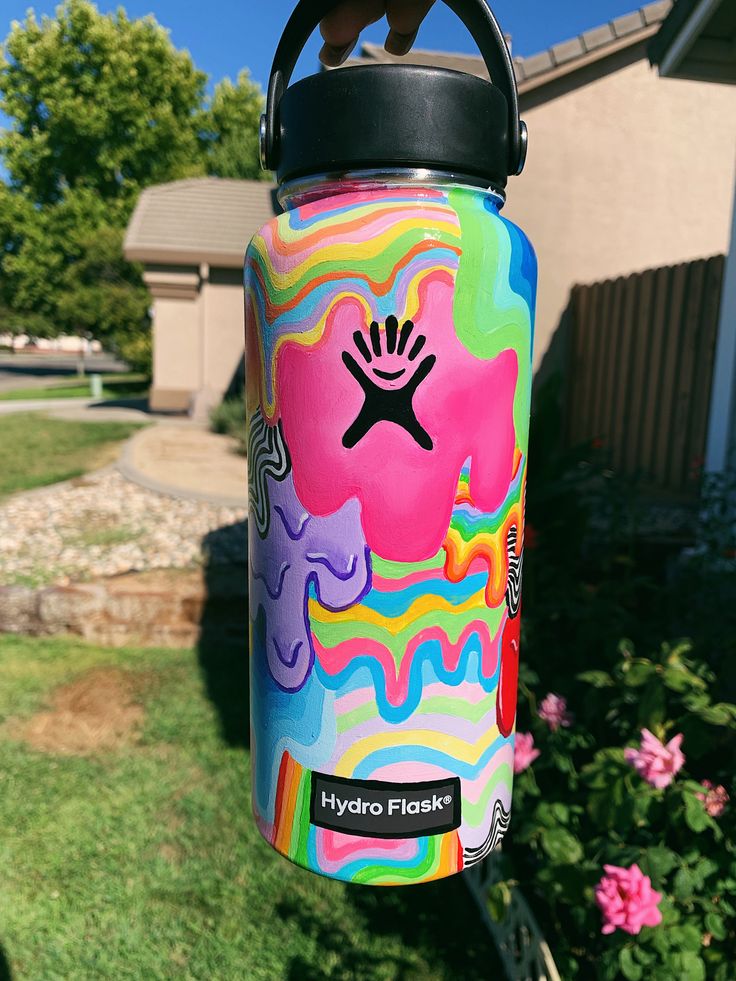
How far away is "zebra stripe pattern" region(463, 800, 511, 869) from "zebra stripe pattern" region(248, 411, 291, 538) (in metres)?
0.43

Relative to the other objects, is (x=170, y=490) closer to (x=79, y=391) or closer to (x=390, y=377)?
(x=390, y=377)

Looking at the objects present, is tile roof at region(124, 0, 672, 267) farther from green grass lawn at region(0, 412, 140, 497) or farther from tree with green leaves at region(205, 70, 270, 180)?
tree with green leaves at region(205, 70, 270, 180)

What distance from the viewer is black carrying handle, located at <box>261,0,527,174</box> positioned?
0.86m

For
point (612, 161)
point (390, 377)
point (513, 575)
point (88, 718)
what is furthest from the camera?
point (612, 161)

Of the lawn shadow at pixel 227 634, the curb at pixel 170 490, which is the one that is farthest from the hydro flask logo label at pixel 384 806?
the curb at pixel 170 490

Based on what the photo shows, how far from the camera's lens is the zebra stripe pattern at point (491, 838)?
2.86 feet

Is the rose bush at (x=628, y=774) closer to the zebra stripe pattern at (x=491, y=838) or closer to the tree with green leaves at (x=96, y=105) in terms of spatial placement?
the zebra stripe pattern at (x=491, y=838)

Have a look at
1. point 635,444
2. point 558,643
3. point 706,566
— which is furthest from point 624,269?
point 558,643

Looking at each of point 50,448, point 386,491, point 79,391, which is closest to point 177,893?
point 386,491

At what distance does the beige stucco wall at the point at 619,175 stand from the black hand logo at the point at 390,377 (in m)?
5.88

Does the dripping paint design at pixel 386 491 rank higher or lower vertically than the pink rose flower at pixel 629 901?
higher

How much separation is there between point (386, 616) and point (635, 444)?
5.53 metres

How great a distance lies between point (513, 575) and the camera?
2.92ft

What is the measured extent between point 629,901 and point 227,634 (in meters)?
3.37
